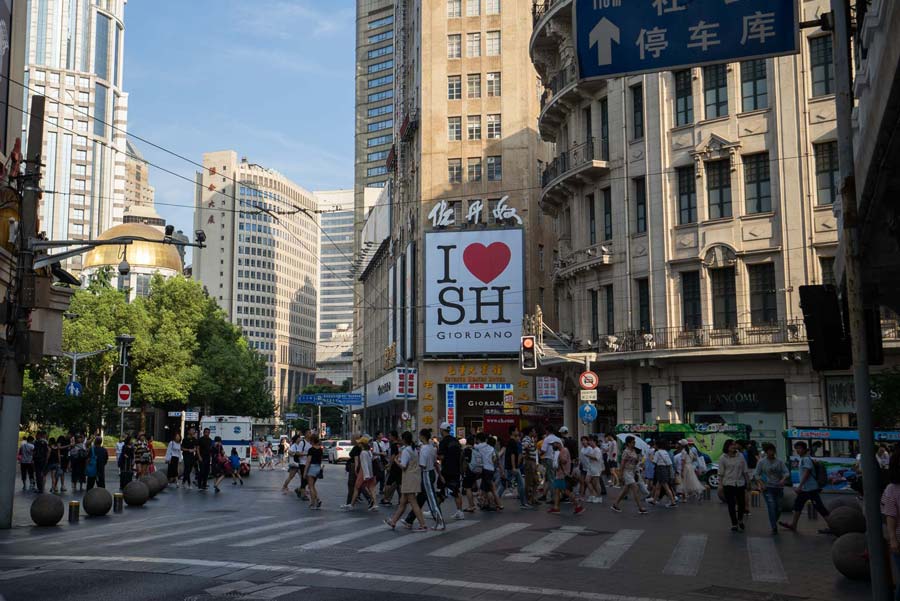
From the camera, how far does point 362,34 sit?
143m

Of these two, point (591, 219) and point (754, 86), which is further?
point (591, 219)

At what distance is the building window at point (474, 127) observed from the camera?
62156mm

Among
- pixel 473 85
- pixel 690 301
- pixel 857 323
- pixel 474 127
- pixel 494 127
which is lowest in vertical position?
pixel 857 323

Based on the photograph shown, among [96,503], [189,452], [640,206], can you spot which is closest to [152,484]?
[189,452]

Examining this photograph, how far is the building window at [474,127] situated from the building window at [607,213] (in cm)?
2468

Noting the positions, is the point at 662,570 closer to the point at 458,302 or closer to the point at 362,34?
the point at 458,302

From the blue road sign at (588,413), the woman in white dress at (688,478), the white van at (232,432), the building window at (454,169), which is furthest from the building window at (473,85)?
the woman in white dress at (688,478)

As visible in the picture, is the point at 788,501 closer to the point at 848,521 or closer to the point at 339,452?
the point at 848,521

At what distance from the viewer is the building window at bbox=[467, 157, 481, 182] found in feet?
202

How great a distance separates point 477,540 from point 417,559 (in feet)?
8.85

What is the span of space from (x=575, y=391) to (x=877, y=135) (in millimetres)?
32993

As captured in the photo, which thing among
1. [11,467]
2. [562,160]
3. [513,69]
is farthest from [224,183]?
[11,467]

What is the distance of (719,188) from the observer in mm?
34281

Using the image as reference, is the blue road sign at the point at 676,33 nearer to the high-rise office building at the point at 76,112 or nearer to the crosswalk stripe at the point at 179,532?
the crosswalk stripe at the point at 179,532
